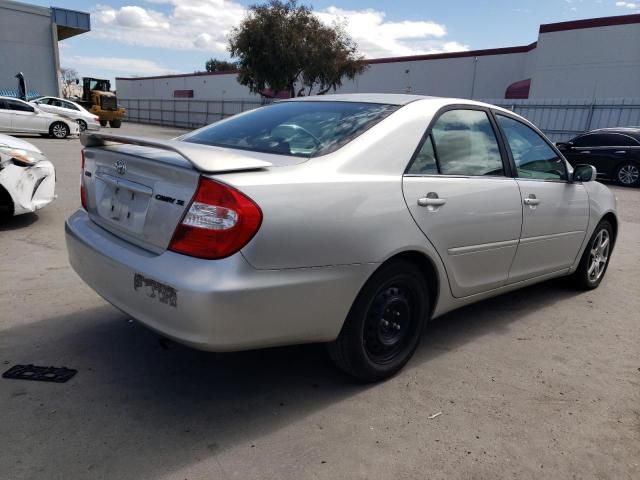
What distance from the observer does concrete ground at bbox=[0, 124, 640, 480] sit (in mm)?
2248

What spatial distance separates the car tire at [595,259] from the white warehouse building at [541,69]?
23.3m

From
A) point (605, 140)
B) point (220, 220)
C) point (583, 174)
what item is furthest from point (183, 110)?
point (220, 220)

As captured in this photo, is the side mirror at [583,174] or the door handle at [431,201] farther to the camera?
the side mirror at [583,174]

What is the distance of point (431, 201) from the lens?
2.88 metres

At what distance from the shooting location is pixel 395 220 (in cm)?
267

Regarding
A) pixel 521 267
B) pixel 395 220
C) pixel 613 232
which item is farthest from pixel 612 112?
pixel 395 220

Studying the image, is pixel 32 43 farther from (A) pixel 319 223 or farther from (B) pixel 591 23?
(A) pixel 319 223

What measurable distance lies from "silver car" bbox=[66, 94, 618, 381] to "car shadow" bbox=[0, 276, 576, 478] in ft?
1.29

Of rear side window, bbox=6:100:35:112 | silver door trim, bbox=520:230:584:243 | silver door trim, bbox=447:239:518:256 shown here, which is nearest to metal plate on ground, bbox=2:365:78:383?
silver door trim, bbox=447:239:518:256

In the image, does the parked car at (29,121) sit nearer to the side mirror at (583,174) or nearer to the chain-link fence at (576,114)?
the chain-link fence at (576,114)

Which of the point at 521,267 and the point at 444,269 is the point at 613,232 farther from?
the point at 444,269

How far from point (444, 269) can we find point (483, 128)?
112cm

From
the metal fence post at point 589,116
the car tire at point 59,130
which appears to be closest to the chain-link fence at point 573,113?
the metal fence post at point 589,116

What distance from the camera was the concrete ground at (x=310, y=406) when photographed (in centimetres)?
225
